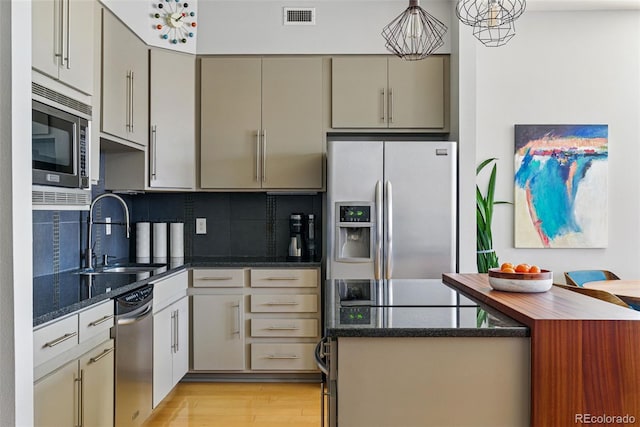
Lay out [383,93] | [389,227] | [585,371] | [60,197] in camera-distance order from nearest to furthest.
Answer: [585,371] < [60,197] < [389,227] < [383,93]

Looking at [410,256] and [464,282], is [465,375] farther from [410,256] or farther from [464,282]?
[410,256]

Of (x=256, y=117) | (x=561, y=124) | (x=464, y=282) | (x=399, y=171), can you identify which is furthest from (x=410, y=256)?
(x=561, y=124)

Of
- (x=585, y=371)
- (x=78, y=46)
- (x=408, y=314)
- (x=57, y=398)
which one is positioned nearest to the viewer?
(x=585, y=371)

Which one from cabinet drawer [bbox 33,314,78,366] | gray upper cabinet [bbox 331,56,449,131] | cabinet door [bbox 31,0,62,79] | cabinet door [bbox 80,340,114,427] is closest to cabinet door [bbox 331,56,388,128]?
gray upper cabinet [bbox 331,56,449,131]

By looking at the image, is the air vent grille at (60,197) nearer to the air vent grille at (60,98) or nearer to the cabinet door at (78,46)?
the air vent grille at (60,98)

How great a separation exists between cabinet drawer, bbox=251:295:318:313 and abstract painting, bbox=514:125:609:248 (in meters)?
1.81

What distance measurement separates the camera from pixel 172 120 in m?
3.63

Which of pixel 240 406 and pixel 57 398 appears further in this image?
pixel 240 406

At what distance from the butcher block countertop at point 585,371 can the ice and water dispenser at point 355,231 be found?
6.54 feet

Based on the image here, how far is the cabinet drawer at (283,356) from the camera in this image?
3570mm

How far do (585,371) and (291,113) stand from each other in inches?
110

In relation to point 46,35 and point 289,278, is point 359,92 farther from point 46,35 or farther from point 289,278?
point 46,35

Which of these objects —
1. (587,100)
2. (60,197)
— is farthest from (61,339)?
(587,100)

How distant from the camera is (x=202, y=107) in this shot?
3.76m
